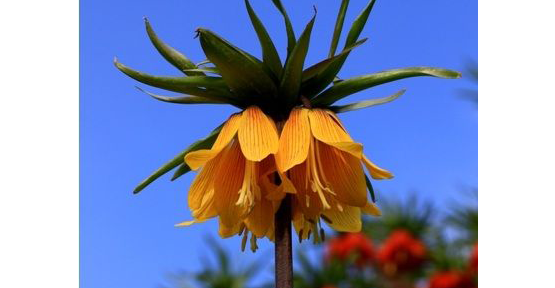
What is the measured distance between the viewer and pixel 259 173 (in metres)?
1.46

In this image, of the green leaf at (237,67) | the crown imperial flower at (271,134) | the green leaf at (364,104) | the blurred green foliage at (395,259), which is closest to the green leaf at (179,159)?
the crown imperial flower at (271,134)

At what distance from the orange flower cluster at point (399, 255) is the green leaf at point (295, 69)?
13.2 feet

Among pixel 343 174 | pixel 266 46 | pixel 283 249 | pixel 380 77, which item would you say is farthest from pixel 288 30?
pixel 283 249

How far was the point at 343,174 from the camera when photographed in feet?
4.78

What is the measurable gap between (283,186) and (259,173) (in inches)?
5.1

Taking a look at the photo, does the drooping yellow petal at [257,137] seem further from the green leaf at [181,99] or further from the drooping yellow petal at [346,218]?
the drooping yellow petal at [346,218]

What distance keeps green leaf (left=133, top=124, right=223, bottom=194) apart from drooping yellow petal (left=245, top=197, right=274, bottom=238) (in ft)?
0.51

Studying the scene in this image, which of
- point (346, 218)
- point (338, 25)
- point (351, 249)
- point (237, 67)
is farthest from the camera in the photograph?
point (351, 249)

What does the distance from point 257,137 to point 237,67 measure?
0.44 feet

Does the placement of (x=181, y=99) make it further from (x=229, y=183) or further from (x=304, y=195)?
(x=304, y=195)
